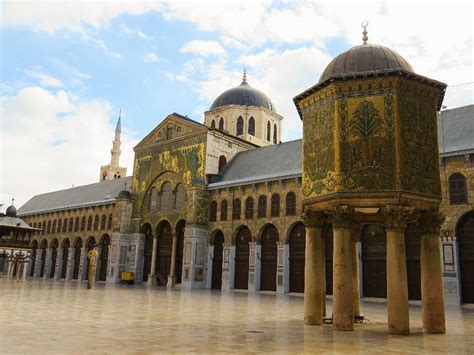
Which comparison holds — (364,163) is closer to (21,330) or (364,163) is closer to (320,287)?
(320,287)

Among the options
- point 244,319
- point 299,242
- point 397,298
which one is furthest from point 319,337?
point 299,242

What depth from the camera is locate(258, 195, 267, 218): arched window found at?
104 feet

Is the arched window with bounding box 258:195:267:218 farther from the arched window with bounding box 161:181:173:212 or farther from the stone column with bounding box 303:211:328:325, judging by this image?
the stone column with bounding box 303:211:328:325

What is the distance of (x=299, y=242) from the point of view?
29.6 meters

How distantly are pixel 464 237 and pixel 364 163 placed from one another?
1484cm

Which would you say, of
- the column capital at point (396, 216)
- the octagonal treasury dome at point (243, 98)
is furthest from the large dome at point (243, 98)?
the column capital at point (396, 216)

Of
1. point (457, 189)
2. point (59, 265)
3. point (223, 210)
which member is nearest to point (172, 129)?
point (223, 210)

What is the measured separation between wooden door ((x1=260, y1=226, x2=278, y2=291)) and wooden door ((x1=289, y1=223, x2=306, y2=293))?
1.39m

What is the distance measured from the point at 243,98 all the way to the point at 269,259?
1921 cm

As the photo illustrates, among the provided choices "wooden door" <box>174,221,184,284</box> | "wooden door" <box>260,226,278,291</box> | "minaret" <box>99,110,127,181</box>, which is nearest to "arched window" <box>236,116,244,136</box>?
"wooden door" <box>174,221,184,284</box>

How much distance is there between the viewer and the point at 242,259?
32.8 m

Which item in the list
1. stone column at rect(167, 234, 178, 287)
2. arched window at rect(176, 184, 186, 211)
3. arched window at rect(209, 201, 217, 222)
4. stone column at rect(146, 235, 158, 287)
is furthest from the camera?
stone column at rect(146, 235, 158, 287)

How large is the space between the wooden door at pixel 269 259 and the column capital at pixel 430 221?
19.2 metres

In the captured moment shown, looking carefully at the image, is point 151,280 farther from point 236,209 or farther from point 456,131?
point 456,131
